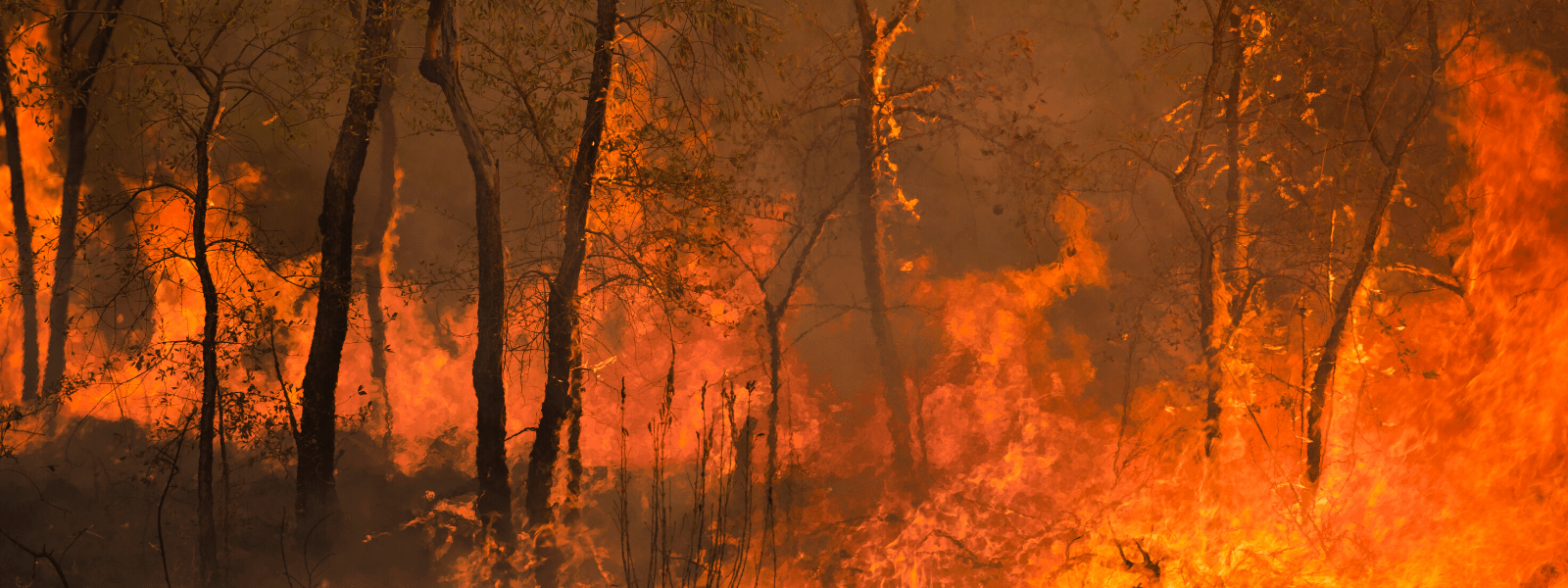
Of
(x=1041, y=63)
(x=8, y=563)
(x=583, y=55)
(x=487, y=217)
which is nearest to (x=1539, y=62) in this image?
(x=1041, y=63)

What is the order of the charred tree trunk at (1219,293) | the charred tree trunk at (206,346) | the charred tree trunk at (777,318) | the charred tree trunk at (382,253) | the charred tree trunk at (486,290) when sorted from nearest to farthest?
the charred tree trunk at (206,346)
the charred tree trunk at (486,290)
the charred tree trunk at (1219,293)
the charred tree trunk at (382,253)
the charred tree trunk at (777,318)

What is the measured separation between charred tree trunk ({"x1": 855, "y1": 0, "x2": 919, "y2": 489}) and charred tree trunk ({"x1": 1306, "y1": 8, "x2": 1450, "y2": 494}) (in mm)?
2422

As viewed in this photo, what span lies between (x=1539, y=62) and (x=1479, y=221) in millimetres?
923

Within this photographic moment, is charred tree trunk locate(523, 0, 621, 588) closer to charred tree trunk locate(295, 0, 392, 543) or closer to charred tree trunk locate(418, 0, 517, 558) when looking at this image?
Answer: charred tree trunk locate(418, 0, 517, 558)

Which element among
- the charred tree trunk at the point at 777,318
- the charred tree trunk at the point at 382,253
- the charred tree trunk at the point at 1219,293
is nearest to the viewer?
the charred tree trunk at the point at 1219,293

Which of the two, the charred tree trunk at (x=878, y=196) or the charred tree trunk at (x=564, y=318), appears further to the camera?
the charred tree trunk at (x=878, y=196)

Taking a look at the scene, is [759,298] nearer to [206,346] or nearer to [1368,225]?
[206,346]

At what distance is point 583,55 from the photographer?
496 cm

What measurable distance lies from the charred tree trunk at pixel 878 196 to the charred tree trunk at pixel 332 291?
298 cm

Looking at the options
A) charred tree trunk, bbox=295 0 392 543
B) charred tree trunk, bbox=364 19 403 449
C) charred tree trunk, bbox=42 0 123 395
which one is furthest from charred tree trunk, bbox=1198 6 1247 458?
charred tree trunk, bbox=42 0 123 395

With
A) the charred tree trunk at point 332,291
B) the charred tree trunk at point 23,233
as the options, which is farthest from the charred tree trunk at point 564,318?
the charred tree trunk at point 23,233

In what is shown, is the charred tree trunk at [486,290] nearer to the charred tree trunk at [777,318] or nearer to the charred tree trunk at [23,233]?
the charred tree trunk at [777,318]

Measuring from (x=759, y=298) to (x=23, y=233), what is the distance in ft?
15.1

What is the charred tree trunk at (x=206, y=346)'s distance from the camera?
14.3 ft
